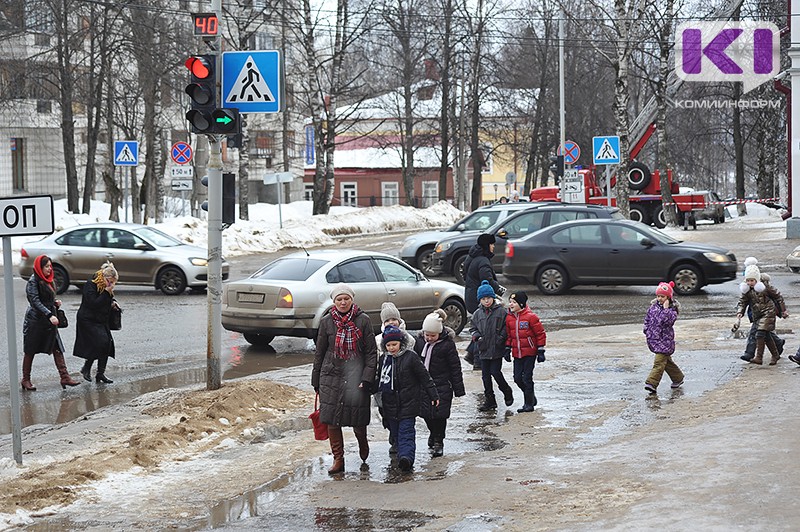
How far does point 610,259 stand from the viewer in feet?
72.3

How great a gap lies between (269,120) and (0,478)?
6491 centimetres

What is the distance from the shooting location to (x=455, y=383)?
948 centimetres

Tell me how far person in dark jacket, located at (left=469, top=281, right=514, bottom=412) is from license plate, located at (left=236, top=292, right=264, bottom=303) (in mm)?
4816

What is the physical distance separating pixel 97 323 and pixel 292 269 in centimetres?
336

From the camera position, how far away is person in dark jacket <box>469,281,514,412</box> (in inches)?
440

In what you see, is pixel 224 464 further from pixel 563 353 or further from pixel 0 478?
pixel 563 353

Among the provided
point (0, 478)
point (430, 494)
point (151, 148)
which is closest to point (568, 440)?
point (430, 494)

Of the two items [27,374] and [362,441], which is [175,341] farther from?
[362,441]

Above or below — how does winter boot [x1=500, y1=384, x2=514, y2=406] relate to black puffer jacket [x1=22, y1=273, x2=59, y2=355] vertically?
below

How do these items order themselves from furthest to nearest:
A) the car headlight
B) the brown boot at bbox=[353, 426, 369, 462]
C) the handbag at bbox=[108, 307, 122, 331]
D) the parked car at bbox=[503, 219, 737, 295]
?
the parked car at bbox=[503, 219, 737, 295], the car headlight, the handbag at bbox=[108, 307, 122, 331], the brown boot at bbox=[353, 426, 369, 462]

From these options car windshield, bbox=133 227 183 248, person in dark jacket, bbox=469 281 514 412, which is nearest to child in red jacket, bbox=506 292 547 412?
person in dark jacket, bbox=469 281 514 412

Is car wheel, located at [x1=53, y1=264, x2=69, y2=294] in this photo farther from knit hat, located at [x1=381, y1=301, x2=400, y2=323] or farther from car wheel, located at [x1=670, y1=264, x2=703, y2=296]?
knit hat, located at [x1=381, y1=301, x2=400, y2=323]

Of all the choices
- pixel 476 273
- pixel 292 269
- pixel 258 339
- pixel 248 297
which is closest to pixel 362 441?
pixel 476 273

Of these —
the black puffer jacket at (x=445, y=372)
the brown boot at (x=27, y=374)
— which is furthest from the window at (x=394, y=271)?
the black puffer jacket at (x=445, y=372)
